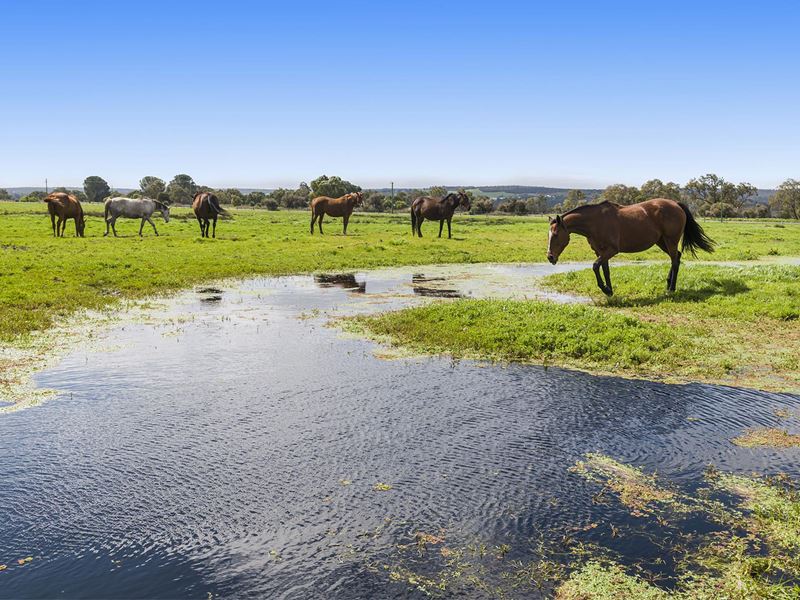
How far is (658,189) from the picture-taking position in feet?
385

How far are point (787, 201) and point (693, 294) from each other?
119822 millimetres

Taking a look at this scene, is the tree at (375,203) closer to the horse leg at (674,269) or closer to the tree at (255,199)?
the tree at (255,199)

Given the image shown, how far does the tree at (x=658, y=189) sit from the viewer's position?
111375mm

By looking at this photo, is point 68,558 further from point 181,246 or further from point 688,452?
point 181,246

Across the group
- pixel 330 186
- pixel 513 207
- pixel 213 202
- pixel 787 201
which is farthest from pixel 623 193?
pixel 213 202

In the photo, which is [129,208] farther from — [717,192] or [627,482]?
[717,192]

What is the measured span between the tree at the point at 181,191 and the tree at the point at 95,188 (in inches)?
724

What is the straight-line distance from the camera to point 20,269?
870 inches

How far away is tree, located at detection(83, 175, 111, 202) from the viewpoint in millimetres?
170375

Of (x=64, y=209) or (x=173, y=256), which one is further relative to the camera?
(x=64, y=209)

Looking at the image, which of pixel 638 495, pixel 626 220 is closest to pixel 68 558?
pixel 638 495

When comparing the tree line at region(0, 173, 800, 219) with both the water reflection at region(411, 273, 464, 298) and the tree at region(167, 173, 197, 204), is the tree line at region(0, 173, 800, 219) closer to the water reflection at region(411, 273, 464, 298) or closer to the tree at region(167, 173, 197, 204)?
the tree at region(167, 173, 197, 204)

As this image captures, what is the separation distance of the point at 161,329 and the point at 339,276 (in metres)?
11.0

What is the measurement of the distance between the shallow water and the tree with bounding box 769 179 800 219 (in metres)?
121
